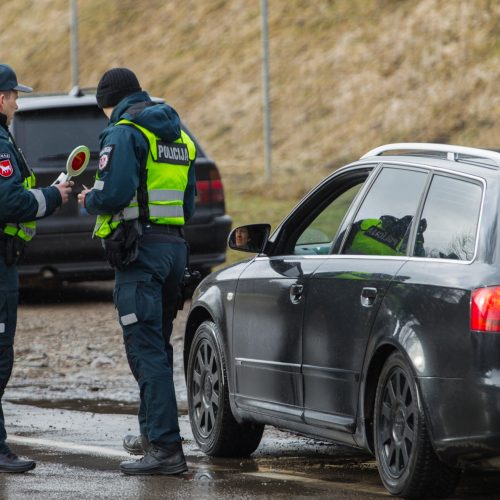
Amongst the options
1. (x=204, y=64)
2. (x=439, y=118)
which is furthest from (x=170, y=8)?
(x=439, y=118)

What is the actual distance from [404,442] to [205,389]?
2028 mm

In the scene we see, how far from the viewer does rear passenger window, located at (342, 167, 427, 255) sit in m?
6.95

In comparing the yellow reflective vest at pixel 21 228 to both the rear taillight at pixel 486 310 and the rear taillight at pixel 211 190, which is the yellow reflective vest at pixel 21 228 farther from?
the rear taillight at pixel 211 190

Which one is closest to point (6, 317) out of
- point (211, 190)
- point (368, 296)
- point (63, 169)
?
point (368, 296)

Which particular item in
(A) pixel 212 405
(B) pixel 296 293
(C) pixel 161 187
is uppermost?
(C) pixel 161 187

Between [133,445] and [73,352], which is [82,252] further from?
[133,445]

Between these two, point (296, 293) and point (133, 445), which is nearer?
point (296, 293)

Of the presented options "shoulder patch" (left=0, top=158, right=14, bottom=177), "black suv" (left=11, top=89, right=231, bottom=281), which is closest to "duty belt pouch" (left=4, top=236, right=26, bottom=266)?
"shoulder patch" (left=0, top=158, right=14, bottom=177)

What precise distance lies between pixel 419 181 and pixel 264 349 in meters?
1.24

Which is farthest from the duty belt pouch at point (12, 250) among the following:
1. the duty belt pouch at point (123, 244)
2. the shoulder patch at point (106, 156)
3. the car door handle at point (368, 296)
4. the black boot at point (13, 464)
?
the car door handle at point (368, 296)

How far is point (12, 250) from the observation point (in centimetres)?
774

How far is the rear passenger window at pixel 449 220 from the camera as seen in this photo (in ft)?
21.4

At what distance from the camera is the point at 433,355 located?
6.36 metres

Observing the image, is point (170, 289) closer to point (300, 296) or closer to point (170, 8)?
point (300, 296)
